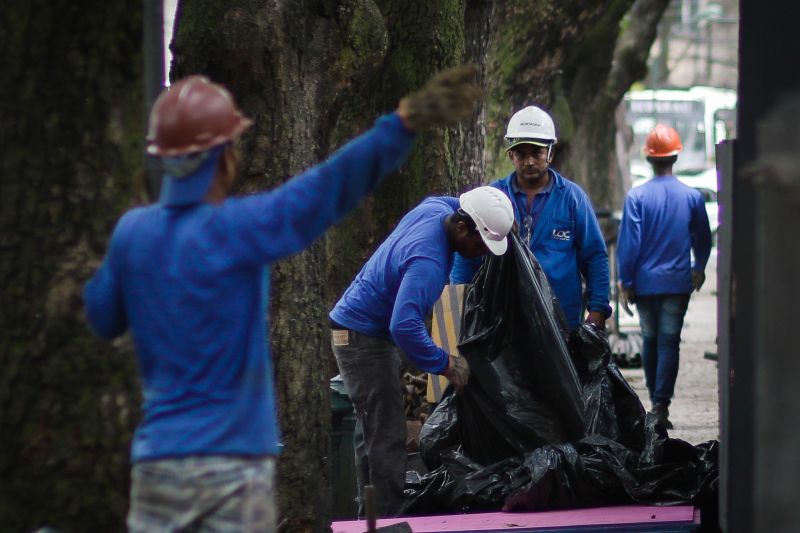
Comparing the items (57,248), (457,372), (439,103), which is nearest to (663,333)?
(457,372)

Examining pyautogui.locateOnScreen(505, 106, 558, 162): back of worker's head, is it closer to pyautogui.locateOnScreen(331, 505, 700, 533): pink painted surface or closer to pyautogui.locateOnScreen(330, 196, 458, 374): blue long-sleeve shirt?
pyautogui.locateOnScreen(330, 196, 458, 374): blue long-sleeve shirt

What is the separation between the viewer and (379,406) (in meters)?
6.47

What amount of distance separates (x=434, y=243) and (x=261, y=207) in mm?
2725

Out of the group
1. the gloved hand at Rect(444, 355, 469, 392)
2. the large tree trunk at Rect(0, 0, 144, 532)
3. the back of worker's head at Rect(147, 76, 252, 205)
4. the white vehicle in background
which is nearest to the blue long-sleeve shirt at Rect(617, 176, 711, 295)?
the gloved hand at Rect(444, 355, 469, 392)

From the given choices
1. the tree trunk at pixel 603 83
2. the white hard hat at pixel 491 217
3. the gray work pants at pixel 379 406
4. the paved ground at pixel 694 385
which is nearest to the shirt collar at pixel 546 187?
the white hard hat at pixel 491 217

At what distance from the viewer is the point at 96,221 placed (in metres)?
4.21

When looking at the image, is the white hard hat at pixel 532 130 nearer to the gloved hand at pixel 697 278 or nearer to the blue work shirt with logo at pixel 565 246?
the blue work shirt with logo at pixel 565 246

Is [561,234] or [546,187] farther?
[546,187]

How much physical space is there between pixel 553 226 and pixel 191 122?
4.04 metres

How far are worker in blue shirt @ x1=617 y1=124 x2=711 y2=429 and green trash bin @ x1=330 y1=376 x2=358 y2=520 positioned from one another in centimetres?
301

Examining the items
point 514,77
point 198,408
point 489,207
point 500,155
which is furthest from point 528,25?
point 198,408

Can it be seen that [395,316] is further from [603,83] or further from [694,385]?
[603,83]

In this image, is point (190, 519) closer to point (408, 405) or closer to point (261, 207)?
point (261, 207)

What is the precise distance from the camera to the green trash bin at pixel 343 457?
7.06 metres
